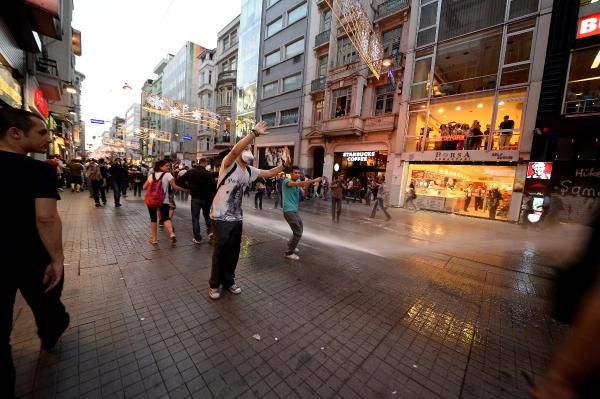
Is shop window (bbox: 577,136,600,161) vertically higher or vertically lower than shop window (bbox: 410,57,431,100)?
lower

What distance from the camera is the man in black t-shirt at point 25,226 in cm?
165

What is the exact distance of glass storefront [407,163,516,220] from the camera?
1323cm

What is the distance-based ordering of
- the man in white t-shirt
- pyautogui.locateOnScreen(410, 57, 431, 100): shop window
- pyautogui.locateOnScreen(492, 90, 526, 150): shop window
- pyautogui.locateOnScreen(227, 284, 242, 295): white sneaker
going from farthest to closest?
1. pyautogui.locateOnScreen(410, 57, 431, 100): shop window
2. pyautogui.locateOnScreen(492, 90, 526, 150): shop window
3. pyautogui.locateOnScreen(227, 284, 242, 295): white sneaker
4. the man in white t-shirt

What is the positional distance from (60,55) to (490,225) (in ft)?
79.6

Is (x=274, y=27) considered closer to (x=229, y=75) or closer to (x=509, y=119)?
(x=229, y=75)

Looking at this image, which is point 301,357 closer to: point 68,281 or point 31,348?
point 31,348

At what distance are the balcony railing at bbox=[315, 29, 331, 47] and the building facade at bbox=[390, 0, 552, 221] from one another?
6630 mm

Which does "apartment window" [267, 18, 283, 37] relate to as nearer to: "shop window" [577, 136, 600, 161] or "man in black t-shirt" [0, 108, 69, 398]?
"shop window" [577, 136, 600, 161]

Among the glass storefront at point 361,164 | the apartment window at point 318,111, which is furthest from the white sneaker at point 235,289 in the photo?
the apartment window at point 318,111

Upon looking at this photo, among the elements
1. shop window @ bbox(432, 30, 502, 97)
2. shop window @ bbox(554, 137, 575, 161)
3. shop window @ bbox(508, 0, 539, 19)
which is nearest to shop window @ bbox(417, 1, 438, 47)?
shop window @ bbox(432, 30, 502, 97)

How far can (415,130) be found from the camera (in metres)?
15.9

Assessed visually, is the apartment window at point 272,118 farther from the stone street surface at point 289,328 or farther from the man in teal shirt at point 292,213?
the stone street surface at point 289,328

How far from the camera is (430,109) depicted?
50.0ft

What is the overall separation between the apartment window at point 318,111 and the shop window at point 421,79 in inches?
290
